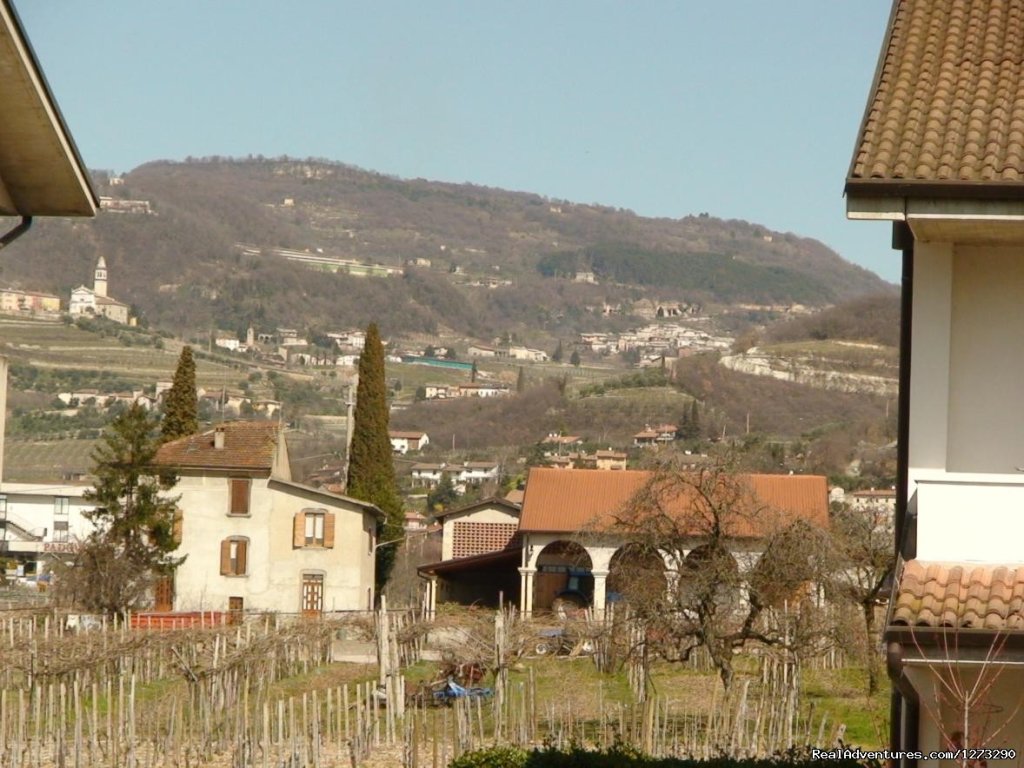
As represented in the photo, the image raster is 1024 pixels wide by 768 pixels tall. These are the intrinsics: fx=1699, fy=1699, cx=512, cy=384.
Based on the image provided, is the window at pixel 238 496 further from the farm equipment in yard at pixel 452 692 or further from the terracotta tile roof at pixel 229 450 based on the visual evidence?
the farm equipment in yard at pixel 452 692

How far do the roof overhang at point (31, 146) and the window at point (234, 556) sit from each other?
41.5 meters

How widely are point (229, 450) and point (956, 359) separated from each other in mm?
43683

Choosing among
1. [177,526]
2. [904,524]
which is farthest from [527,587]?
[904,524]

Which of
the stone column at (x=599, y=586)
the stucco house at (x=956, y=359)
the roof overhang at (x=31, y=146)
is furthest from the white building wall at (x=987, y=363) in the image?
the stone column at (x=599, y=586)

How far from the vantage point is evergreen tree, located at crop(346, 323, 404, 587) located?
57.6 metres

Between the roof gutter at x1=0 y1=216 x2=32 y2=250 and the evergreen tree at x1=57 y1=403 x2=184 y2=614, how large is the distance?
32151 millimetres

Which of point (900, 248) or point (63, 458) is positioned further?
point (63, 458)

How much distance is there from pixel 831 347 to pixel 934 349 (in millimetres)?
160487

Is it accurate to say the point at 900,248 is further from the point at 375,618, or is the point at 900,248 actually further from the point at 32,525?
the point at 32,525

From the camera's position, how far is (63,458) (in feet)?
469

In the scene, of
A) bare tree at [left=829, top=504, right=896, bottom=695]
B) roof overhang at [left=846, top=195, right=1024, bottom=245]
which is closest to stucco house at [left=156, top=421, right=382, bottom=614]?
bare tree at [left=829, top=504, right=896, bottom=695]

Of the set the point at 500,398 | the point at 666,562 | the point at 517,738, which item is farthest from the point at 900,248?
the point at 500,398

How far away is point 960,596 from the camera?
826cm

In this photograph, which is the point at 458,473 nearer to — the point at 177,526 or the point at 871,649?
the point at 177,526
